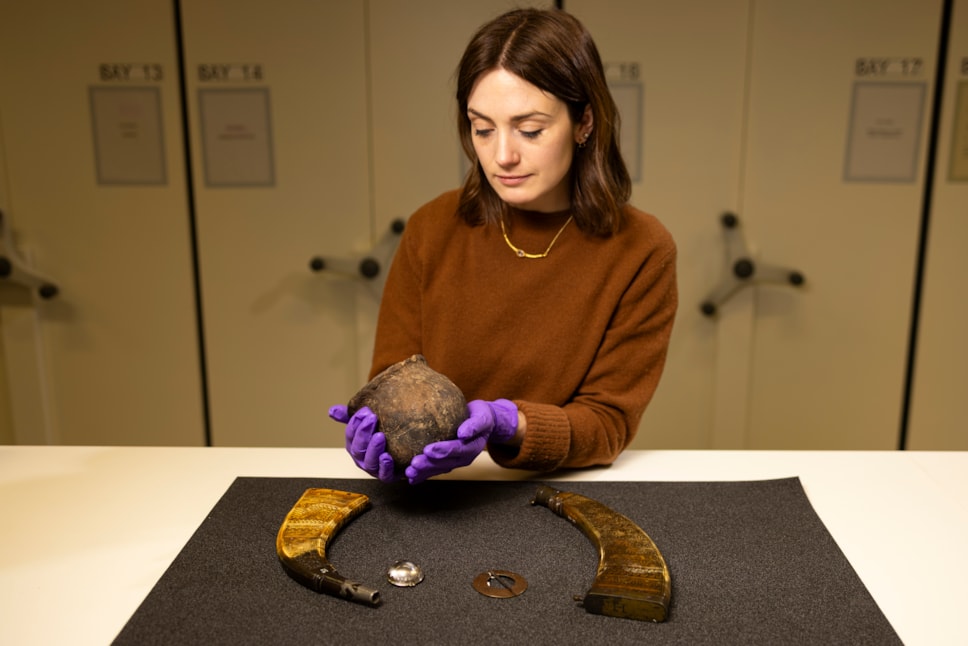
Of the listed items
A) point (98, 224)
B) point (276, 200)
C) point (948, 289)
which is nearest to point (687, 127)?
point (948, 289)

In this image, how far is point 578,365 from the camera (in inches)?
62.8

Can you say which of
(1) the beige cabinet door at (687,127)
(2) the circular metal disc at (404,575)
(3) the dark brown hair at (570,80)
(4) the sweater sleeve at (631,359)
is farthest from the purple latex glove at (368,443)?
(1) the beige cabinet door at (687,127)

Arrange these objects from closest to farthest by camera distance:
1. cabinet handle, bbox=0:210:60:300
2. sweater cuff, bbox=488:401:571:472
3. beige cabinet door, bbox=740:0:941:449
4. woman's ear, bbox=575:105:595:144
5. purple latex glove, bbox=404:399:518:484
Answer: purple latex glove, bbox=404:399:518:484 < sweater cuff, bbox=488:401:571:472 < woman's ear, bbox=575:105:595:144 < beige cabinet door, bbox=740:0:941:449 < cabinet handle, bbox=0:210:60:300

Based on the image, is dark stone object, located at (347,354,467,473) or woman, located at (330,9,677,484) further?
woman, located at (330,9,677,484)

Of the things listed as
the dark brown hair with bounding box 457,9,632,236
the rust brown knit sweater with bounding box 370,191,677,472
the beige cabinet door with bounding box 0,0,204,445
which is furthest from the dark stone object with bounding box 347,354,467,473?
the beige cabinet door with bounding box 0,0,204,445

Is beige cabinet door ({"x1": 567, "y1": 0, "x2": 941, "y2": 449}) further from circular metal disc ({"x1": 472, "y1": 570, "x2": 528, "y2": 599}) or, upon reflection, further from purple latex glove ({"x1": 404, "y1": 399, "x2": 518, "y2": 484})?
circular metal disc ({"x1": 472, "y1": 570, "x2": 528, "y2": 599})

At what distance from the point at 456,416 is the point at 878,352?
229cm

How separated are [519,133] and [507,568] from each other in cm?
78

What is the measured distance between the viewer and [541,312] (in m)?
1.62

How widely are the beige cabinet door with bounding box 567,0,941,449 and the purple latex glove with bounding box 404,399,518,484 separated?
1692mm

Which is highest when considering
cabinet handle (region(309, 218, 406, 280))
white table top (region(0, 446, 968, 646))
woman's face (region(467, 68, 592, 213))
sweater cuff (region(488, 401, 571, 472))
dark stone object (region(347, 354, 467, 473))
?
woman's face (region(467, 68, 592, 213))

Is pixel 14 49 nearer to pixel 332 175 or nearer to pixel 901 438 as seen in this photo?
pixel 332 175

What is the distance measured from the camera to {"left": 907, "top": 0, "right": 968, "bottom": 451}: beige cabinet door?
2703mm

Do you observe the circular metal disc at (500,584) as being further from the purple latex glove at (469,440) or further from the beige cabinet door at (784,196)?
the beige cabinet door at (784,196)
